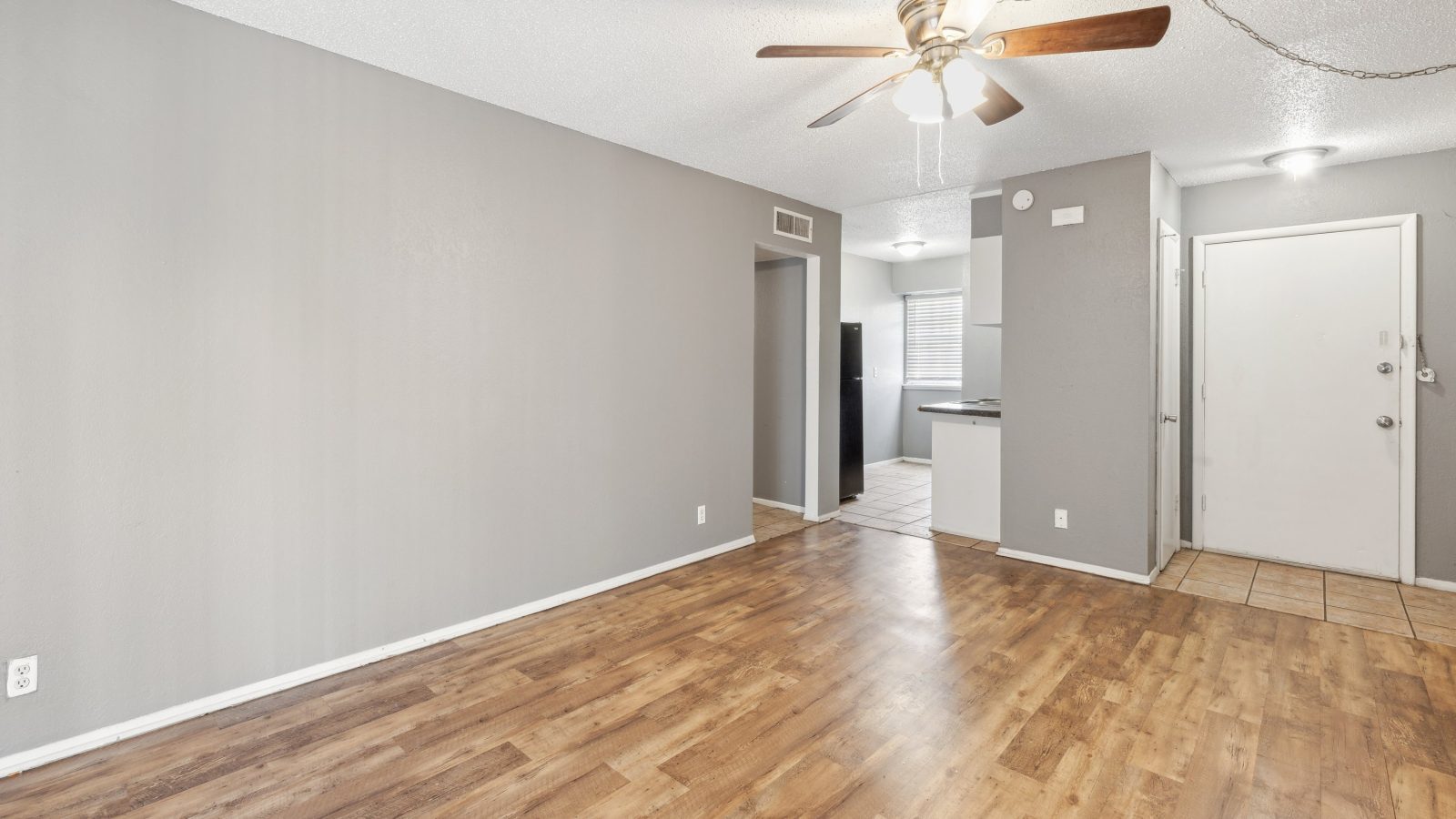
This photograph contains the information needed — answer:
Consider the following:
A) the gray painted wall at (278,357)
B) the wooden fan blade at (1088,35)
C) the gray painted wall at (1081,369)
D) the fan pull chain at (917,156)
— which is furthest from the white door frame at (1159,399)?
the gray painted wall at (278,357)

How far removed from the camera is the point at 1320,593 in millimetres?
3617

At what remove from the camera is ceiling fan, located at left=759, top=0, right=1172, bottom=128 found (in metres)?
1.81

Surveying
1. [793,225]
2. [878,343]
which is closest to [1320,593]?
[793,225]

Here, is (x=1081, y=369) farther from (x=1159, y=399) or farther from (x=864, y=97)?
(x=864, y=97)

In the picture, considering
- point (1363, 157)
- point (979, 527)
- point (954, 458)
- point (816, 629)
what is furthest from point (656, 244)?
point (1363, 157)

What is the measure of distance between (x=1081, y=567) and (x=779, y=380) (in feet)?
8.55

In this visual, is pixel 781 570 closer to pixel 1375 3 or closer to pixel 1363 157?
pixel 1375 3

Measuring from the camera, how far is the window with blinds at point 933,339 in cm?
812

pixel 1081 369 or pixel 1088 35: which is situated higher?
pixel 1088 35

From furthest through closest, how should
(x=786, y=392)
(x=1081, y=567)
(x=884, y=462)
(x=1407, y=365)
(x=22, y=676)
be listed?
(x=884, y=462) < (x=786, y=392) < (x=1081, y=567) < (x=1407, y=365) < (x=22, y=676)

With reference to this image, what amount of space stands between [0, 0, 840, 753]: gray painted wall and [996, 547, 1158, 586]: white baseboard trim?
96.6 inches

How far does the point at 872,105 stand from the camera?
3.07 meters

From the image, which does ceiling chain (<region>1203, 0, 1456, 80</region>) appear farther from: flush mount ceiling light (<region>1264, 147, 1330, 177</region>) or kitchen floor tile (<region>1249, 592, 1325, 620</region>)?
kitchen floor tile (<region>1249, 592, 1325, 620</region>)

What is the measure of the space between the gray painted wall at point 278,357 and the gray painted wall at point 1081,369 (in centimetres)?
242
